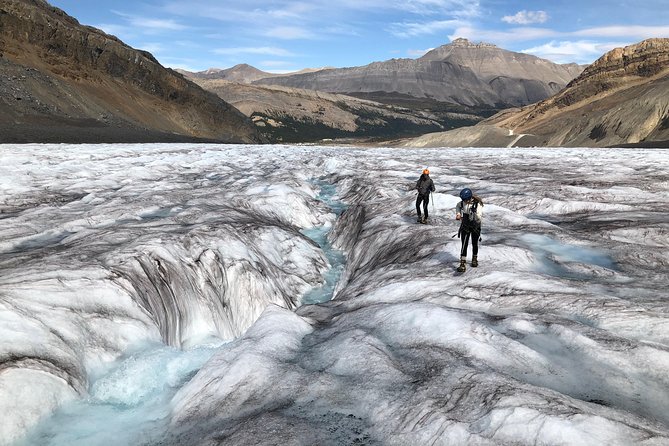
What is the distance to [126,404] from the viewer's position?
275 inches

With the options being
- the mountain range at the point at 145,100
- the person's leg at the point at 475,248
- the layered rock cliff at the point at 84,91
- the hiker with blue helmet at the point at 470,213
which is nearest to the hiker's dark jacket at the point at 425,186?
the person's leg at the point at 475,248

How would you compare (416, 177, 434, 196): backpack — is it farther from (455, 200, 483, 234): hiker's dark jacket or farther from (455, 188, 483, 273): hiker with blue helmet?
(455, 200, 483, 234): hiker's dark jacket

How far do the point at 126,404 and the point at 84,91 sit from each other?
87.5 metres

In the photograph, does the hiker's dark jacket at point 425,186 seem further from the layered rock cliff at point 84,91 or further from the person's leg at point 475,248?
the layered rock cliff at point 84,91

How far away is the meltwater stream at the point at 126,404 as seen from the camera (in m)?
6.01

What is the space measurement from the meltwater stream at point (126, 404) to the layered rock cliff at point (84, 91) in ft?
182

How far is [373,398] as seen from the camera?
19.3ft

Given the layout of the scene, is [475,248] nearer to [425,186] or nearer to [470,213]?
[470,213]

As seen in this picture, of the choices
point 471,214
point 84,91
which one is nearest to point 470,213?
point 471,214

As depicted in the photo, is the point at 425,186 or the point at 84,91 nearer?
the point at 425,186

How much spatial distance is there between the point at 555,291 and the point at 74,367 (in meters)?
8.97

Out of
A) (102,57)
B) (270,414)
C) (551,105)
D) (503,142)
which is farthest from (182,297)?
(551,105)

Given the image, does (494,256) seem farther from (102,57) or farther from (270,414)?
(102,57)

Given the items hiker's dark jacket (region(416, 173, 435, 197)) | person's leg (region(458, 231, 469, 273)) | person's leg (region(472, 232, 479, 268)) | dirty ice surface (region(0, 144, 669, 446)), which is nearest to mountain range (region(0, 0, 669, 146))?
dirty ice surface (region(0, 144, 669, 446))
